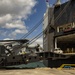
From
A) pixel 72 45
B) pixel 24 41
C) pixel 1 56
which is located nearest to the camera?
pixel 1 56

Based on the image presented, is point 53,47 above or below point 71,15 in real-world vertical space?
below

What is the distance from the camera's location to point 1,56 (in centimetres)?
3169

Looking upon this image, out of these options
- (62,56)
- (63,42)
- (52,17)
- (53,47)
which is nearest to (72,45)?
(63,42)

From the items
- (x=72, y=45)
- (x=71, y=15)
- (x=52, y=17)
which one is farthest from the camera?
(x=72, y=45)

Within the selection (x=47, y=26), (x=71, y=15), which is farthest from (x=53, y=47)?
(x=71, y=15)

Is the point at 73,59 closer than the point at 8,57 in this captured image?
No

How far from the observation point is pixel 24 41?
3394cm

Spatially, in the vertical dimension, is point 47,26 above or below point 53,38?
above

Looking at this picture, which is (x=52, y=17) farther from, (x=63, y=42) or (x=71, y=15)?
(x=63, y=42)

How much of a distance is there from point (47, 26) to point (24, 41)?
108 feet

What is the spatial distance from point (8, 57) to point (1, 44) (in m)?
2.65

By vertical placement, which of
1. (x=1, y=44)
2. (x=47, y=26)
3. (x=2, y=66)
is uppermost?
(x=47, y=26)

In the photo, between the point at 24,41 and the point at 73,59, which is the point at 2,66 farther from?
the point at 73,59

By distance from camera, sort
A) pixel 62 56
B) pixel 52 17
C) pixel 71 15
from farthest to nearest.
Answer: pixel 52 17 → pixel 71 15 → pixel 62 56
